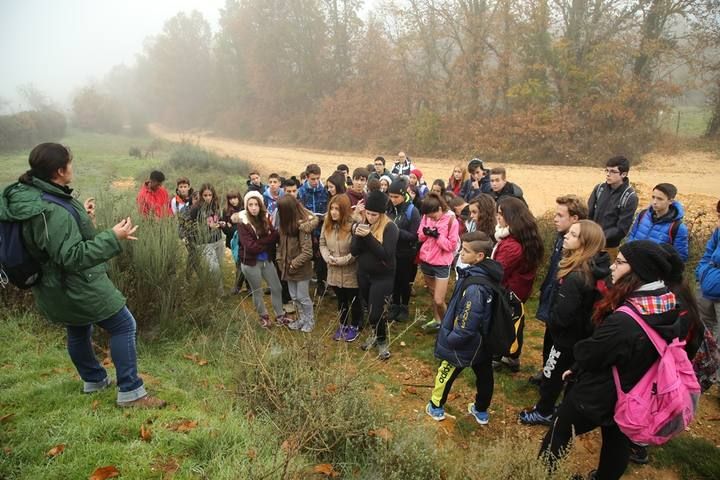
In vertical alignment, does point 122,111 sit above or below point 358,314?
above

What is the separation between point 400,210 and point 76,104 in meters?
60.4

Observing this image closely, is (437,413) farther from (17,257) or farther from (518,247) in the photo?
(17,257)

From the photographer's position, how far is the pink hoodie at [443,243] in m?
4.96

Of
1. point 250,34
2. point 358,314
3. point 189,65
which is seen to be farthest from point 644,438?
point 189,65

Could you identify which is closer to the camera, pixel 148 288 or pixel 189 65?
pixel 148 288

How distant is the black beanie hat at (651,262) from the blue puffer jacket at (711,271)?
183 centimetres

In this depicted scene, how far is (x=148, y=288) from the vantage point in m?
4.79

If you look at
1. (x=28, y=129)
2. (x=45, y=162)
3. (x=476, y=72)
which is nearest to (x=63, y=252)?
(x=45, y=162)

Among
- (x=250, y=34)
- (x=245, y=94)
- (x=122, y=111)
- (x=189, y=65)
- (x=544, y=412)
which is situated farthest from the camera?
(x=189, y=65)

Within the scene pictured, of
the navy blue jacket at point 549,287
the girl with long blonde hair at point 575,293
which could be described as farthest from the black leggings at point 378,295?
the girl with long blonde hair at point 575,293

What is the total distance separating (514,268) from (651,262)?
1670 mm

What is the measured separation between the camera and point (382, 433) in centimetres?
298

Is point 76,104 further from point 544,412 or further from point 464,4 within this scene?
point 544,412

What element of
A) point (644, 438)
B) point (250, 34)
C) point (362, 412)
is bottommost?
point (362, 412)
